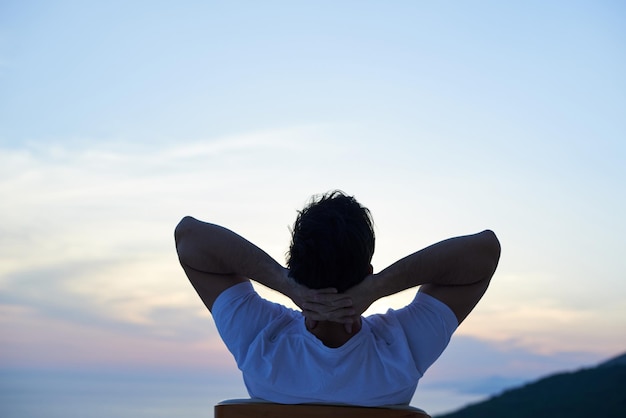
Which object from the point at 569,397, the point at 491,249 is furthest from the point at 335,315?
the point at 569,397

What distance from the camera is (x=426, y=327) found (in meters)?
1.60

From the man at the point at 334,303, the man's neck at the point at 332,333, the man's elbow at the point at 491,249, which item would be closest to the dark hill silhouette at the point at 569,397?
the man's elbow at the point at 491,249

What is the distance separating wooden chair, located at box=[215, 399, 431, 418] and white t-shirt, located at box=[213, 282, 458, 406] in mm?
70

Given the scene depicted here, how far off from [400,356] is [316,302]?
0.68 feet

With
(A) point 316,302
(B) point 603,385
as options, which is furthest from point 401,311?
(B) point 603,385

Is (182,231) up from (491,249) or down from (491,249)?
up

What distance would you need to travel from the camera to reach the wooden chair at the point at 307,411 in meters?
1.39

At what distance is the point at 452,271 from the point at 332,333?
1.05 feet

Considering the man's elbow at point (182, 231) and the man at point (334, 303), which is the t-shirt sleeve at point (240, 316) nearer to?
the man at point (334, 303)

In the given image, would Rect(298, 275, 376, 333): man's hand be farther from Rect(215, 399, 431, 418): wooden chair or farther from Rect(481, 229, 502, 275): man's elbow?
Rect(481, 229, 502, 275): man's elbow

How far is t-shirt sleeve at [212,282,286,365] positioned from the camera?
5.34ft

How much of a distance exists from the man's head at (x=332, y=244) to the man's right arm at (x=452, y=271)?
133 millimetres

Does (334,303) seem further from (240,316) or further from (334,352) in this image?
(240,316)

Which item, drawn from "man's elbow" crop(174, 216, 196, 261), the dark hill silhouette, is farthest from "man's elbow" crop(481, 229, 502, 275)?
the dark hill silhouette
